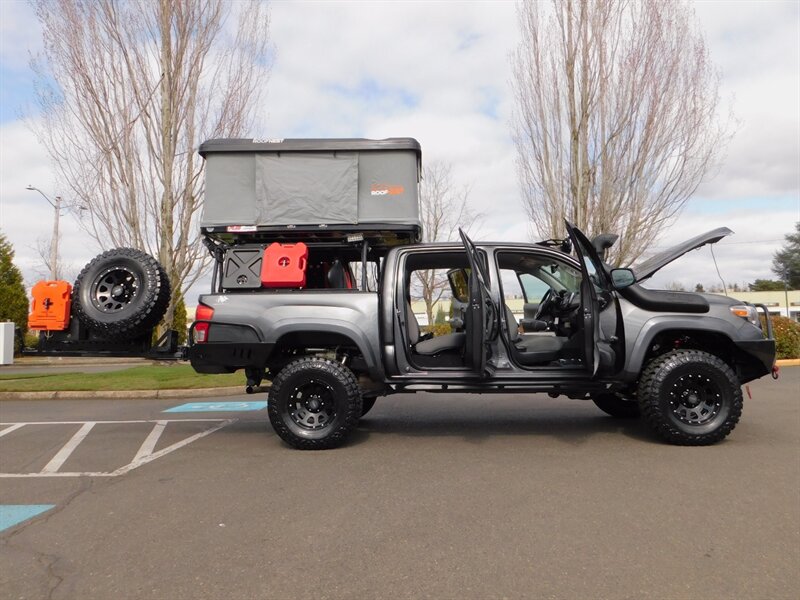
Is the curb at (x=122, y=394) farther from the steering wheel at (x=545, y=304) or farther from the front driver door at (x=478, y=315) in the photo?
the front driver door at (x=478, y=315)

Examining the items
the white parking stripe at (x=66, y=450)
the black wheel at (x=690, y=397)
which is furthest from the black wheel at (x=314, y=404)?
the black wheel at (x=690, y=397)

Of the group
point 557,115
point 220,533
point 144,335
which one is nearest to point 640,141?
point 557,115

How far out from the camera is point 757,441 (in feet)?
18.5

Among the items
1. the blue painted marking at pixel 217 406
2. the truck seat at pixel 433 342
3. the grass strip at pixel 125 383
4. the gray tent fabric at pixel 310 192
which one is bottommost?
the blue painted marking at pixel 217 406

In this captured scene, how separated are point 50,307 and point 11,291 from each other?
2529 cm

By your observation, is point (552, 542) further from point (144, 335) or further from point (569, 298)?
point (144, 335)

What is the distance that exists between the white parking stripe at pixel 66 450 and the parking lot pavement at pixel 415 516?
0.04m

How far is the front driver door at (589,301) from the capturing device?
17.1 ft

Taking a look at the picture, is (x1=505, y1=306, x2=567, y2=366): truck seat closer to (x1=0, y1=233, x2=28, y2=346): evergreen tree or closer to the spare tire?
the spare tire

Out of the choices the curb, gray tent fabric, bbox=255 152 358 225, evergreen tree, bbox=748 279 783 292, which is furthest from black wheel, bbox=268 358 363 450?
evergreen tree, bbox=748 279 783 292

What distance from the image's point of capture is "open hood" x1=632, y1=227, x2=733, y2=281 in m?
5.31

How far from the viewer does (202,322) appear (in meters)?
5.59

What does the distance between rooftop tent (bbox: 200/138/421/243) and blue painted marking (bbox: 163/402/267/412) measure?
3618mm

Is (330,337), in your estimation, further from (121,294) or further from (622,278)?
(622,278)
